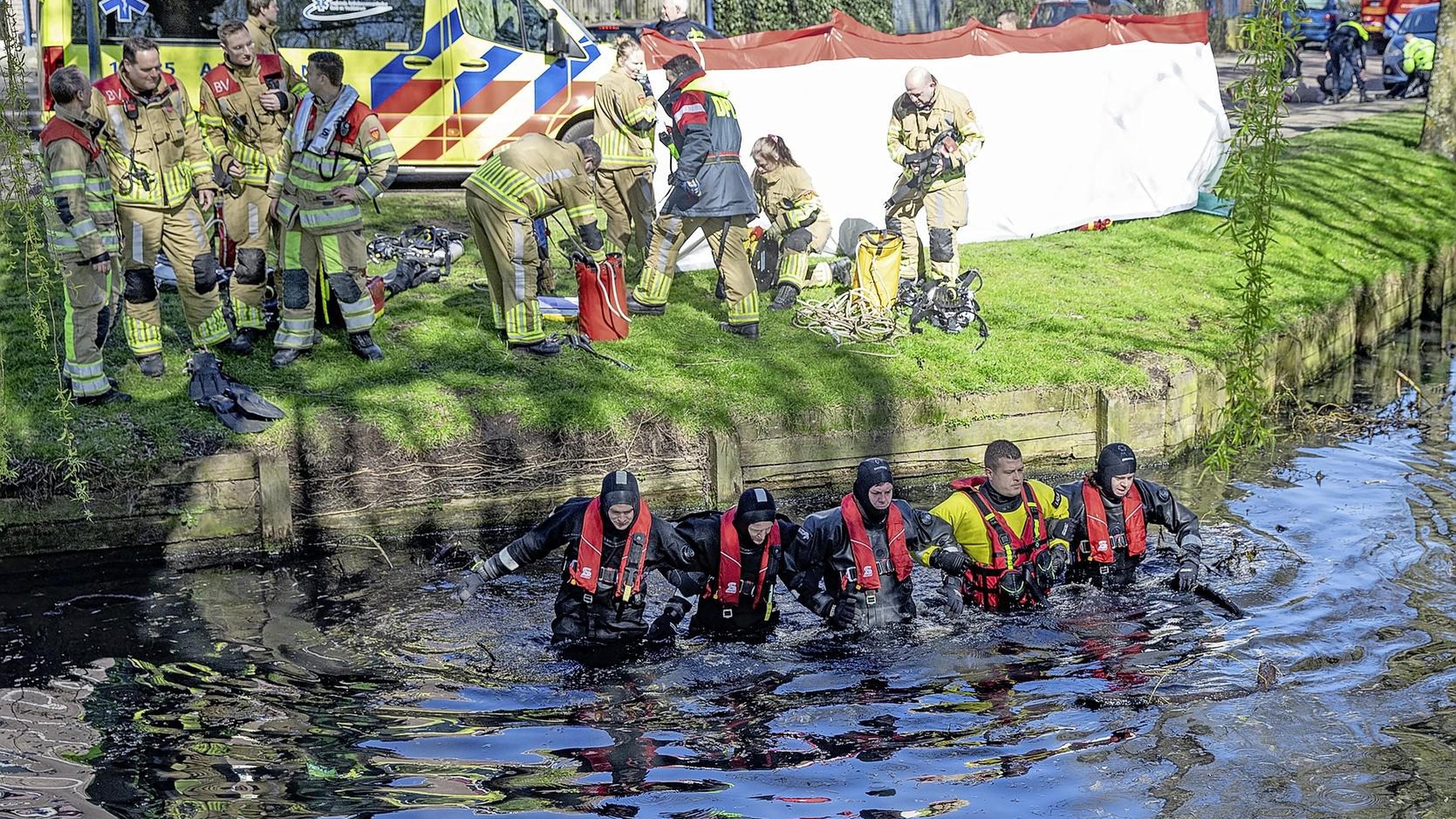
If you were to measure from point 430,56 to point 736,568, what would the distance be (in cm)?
814

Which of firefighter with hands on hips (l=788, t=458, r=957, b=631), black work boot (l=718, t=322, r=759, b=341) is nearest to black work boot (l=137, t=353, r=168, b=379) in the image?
black work boot (l=718, t=322, r=759, b=341)

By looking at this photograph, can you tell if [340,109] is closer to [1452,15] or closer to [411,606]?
[411,606]

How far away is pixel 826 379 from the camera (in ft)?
36.3

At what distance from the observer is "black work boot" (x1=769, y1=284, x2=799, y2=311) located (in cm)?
1274

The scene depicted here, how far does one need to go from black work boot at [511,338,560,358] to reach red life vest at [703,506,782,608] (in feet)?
10.6

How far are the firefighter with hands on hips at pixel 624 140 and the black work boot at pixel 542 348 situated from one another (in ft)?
4.50

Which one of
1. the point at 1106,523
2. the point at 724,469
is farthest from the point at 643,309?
the point at 1106,523

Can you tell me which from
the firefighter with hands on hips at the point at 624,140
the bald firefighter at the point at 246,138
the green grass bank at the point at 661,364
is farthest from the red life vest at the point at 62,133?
the firefighter with hands on hips at the point at 624,140

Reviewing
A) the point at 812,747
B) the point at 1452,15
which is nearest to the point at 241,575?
the point at 812,747

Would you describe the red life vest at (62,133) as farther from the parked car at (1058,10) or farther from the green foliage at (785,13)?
the parked car at (1058,10)

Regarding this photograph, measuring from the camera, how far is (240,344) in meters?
10.7

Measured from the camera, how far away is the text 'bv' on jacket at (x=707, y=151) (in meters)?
11.5

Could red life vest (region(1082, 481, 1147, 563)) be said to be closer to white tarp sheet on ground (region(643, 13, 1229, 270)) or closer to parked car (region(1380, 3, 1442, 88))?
white tarp sheet on ground (region(643, 13, 1229, 270))

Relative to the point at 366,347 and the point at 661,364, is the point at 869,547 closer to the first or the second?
the point at 661,364
